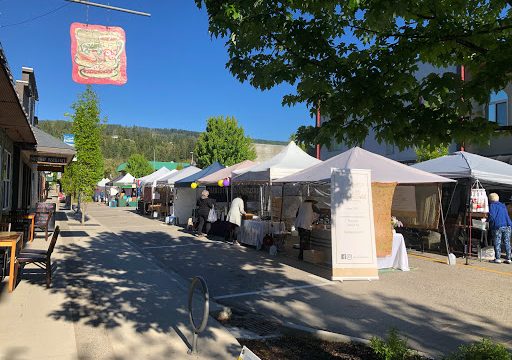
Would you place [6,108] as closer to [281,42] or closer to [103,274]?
[103,274]

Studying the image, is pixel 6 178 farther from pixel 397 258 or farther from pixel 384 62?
pixel 384 62

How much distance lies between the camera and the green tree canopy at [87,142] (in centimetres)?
1930

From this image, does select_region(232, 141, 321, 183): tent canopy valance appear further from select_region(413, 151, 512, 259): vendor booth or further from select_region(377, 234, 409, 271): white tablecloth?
select_region(377, 234, 409, 271): white tablecloth

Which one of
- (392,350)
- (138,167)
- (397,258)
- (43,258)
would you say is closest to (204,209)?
(397,258)

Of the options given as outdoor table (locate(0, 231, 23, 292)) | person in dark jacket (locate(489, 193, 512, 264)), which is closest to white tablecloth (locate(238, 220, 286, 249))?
person in dark jacket (locate(489, 193, 512, 264))

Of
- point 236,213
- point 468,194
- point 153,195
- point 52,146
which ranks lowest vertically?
point 236,213

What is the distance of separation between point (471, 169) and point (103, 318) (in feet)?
34.0

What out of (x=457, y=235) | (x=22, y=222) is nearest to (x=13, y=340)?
(x=22, y=222)

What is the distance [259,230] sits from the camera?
12.7 meters

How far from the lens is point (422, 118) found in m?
3.64

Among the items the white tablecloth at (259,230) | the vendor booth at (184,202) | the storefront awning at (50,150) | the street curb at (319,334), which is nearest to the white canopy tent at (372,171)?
the white tablecloth at (259,230)

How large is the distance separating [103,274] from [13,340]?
3.83m

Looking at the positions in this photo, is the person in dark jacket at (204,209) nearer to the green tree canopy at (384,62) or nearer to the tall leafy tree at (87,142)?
the tall leafy tree at (87,142)

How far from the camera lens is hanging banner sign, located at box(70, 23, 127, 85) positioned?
893 cm
